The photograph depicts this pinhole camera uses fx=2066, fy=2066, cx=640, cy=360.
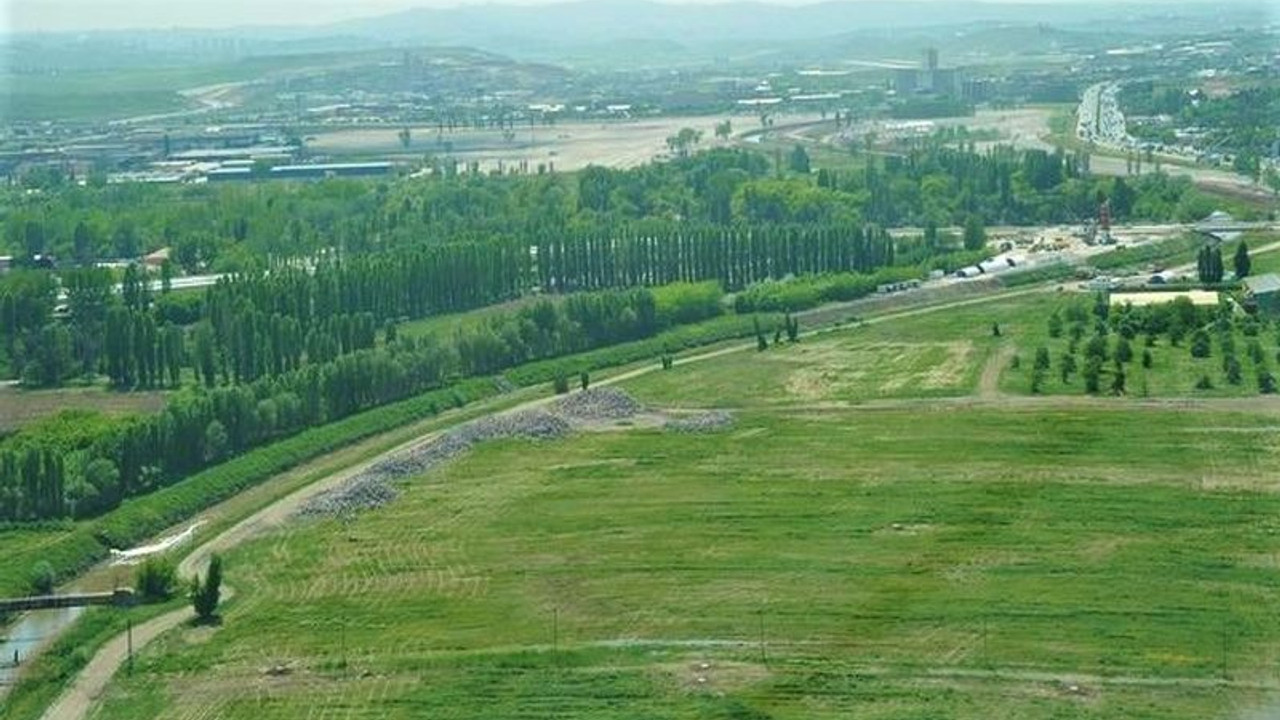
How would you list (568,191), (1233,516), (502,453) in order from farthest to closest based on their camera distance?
(568,191) < (502,453) < (1233,516)

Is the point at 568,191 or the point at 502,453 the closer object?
the point at 502,453

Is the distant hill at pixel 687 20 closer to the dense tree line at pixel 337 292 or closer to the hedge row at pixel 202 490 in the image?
the dense tree line at pixel 337 292

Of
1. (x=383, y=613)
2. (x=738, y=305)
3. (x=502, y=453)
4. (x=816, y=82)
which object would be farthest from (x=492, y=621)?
(x=816, y=82)

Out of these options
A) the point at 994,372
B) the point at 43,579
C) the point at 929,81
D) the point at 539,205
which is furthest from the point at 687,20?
the point at 43,579

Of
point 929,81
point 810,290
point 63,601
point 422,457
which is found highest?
point 929,81

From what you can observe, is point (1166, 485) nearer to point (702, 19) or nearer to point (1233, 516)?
point (1233, 516)

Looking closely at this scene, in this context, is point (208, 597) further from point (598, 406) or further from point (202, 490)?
point (598, 406)

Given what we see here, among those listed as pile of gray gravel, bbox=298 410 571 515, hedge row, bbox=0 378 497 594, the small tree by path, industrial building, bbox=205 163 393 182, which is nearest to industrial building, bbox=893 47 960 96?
industrial building, bbox=205 163 393 182

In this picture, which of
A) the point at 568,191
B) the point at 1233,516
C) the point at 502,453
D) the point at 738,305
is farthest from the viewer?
the point at 568,191
